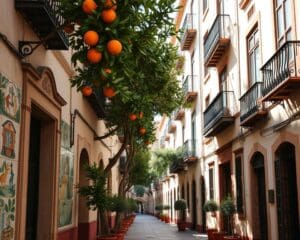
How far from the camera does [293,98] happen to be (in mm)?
11531

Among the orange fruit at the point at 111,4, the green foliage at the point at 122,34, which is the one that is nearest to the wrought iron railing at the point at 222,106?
the green foliage at the point at 122,34

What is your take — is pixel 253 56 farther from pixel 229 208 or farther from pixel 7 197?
pixel 7 197

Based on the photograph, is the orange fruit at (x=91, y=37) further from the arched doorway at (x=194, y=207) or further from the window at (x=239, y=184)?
the arched doorway at (x=194, y=207)

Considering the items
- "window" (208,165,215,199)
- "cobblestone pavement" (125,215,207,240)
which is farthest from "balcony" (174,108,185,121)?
"window" (208,165,215,199)

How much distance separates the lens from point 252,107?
14.6 m

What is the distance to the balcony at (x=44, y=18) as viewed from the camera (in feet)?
23.2

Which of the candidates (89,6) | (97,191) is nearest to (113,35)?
(89,6)

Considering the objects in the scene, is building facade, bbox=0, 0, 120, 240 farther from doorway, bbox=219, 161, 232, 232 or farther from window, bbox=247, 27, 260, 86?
doorway, bbox=219, 161, 232, 232

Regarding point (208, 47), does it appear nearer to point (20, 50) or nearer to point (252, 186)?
point (252, 186)

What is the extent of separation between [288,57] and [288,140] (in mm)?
2132

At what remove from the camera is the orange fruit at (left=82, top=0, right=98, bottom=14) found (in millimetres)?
4730

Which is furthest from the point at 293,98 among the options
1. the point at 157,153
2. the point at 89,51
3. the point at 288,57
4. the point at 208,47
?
the point at 157,153

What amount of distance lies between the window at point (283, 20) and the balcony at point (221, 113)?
5.23 m

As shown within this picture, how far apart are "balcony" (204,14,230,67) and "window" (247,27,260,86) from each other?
254 cm
